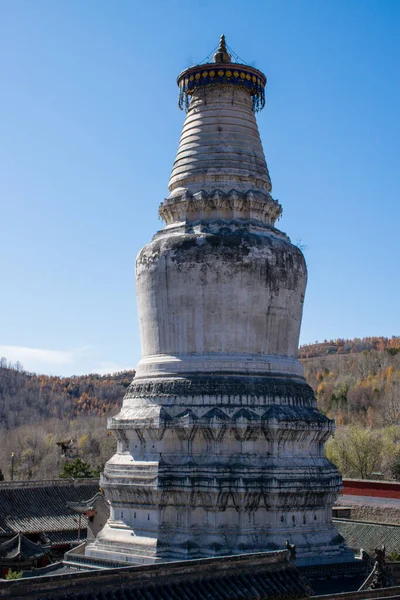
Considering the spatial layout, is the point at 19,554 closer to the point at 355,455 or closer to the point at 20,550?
the point at 20,550

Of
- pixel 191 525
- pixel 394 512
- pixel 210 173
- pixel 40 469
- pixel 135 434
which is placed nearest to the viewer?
pixel 191 525

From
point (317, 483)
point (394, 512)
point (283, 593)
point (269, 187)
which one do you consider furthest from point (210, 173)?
point (394, 512)

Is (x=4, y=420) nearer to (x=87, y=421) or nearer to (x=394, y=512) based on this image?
(x=87, y=421)

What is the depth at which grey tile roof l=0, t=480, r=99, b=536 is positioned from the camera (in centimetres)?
3407

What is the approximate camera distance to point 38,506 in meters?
35.8

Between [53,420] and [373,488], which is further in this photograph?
[53,420]

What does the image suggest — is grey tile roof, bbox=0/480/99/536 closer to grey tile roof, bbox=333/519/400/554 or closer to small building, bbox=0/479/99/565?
small building, bbox=0/479/99/565

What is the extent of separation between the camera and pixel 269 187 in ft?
68.4

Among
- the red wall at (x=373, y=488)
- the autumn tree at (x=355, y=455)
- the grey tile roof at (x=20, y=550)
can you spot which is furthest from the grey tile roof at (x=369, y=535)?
the autumn tree at (x=355, y=455)

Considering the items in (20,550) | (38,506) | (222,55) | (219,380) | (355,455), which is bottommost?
(20,550)

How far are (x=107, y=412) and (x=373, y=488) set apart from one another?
92528 mm

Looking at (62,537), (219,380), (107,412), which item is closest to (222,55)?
(219,380)

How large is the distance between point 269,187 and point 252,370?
5.28m

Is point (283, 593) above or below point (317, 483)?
below
